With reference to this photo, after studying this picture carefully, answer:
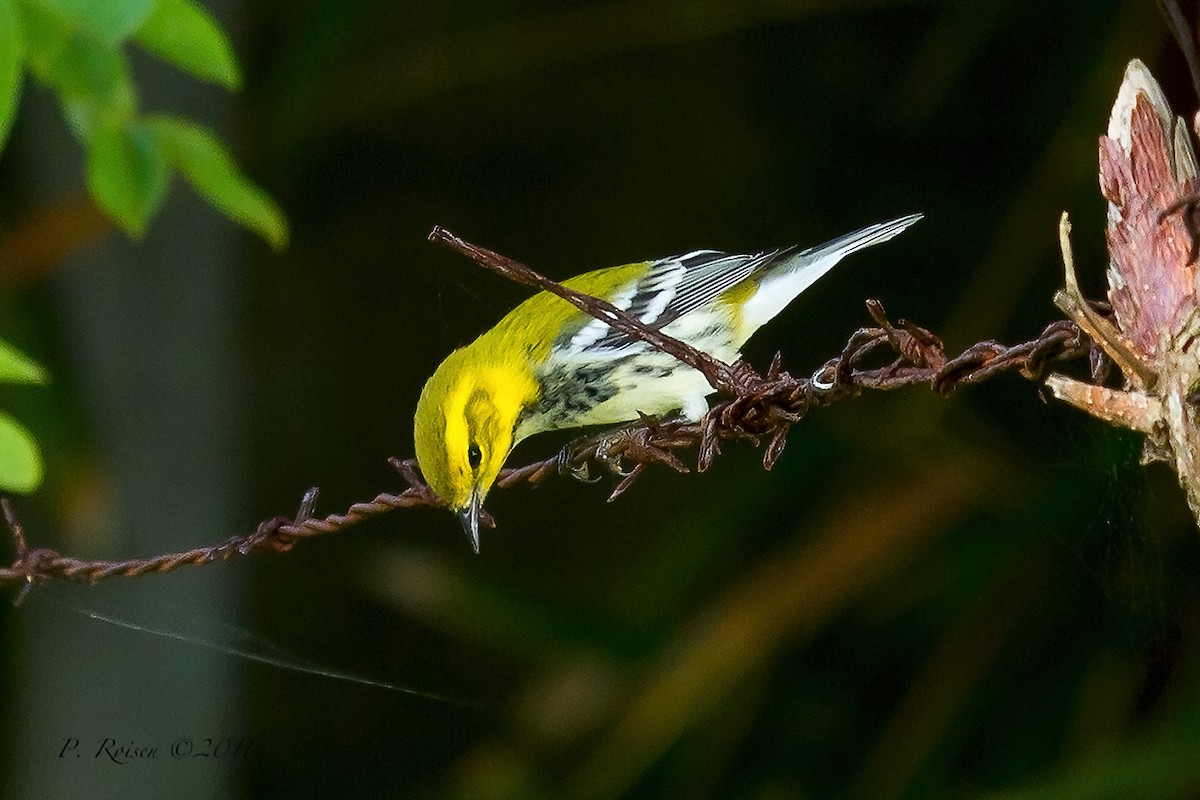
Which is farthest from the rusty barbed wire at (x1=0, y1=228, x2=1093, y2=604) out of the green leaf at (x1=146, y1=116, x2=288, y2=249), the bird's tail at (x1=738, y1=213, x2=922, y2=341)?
the green leaf at (x1=146, y1=116, x2=288, y2=249)

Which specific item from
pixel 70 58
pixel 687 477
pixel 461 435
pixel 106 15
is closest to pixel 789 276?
pixel 461 435

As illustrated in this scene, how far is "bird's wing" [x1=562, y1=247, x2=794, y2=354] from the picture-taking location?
1223mm

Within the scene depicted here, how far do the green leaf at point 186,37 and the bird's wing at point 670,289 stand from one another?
0.42 m

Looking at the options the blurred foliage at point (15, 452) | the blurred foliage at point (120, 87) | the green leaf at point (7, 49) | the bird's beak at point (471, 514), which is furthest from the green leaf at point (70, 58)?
the bird's beak at point (471, 514)

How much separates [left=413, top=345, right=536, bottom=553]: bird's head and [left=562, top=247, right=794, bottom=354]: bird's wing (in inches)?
5.8

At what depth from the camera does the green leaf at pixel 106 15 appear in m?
1.07

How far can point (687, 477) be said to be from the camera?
9.30 feet

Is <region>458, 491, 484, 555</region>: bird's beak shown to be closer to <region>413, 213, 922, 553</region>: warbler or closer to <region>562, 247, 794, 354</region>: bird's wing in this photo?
<region>413, 213, 922, 553</region>: warbler

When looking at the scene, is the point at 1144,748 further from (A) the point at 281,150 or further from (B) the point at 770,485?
(A) the point at 281,150

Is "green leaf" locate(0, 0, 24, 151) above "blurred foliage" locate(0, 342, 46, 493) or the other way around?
above

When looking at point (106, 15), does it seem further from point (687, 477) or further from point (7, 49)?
point (687, 477)

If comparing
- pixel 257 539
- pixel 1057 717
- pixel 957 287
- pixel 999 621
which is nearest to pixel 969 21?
pixel 957 287

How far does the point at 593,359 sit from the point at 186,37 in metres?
0.49

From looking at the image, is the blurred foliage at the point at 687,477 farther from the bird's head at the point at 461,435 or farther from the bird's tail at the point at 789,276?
the bird's head at the point at 461,435
